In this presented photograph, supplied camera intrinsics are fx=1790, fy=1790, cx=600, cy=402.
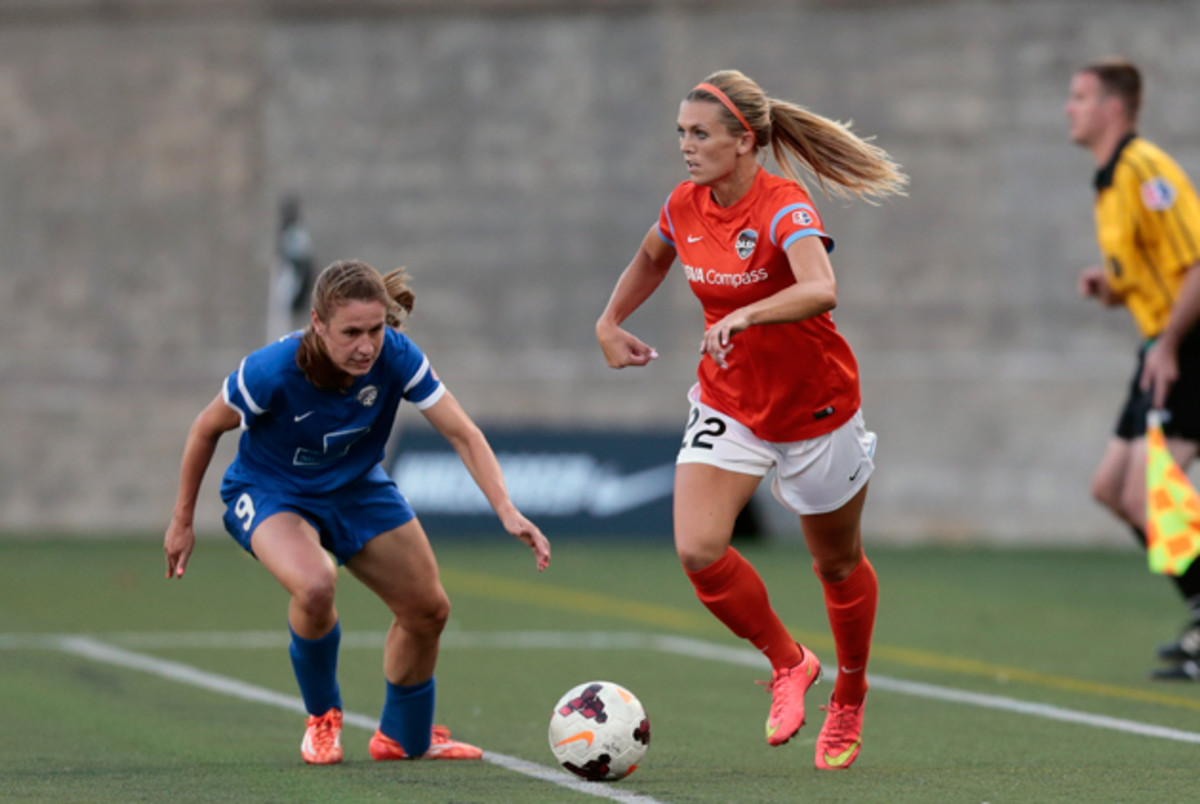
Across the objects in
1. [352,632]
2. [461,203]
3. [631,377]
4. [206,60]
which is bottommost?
[352,632]

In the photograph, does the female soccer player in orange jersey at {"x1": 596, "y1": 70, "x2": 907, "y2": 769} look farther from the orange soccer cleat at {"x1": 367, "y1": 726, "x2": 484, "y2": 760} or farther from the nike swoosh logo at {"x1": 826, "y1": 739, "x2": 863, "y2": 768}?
the orange soccer cleat at {"x1": 367, "y1": 726, "x2": 484, "y2": 760}

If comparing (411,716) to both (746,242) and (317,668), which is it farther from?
(746,242)

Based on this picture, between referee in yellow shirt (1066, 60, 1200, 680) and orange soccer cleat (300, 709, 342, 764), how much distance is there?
3.91 meters

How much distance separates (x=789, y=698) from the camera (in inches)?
217

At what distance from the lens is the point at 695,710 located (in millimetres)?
7105

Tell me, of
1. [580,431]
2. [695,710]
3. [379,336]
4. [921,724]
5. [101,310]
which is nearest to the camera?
[379,336]

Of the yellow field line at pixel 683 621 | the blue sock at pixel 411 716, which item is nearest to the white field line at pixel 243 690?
the blue sock at pixel 411 716

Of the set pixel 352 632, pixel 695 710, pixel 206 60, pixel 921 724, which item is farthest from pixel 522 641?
pixel 206 60

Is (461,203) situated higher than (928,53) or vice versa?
(928,53)

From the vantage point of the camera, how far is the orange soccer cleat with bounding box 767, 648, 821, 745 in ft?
17.8

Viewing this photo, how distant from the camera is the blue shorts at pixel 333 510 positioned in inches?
226

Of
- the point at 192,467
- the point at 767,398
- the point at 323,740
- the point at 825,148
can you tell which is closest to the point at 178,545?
the point at 192,467

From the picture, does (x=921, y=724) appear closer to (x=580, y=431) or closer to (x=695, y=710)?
(x=695, y=710)

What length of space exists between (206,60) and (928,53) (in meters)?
7.24
